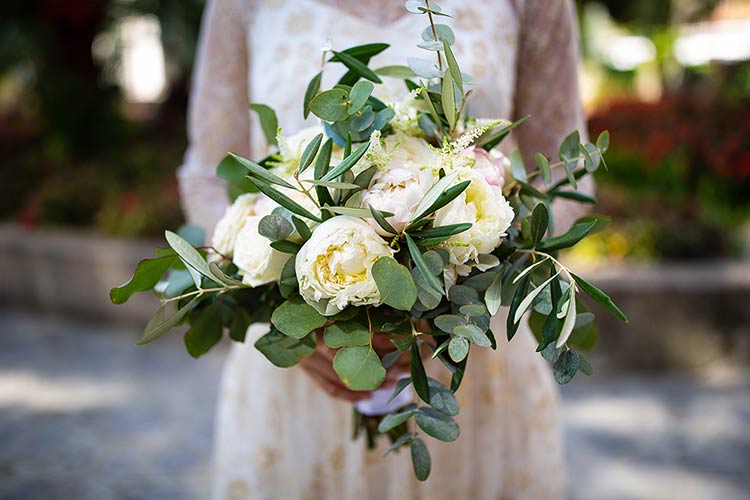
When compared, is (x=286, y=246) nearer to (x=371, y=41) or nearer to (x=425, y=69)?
(x=425, y=69)

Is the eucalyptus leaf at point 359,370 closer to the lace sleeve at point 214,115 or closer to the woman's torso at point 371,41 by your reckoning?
the woman's torso at point 371,41

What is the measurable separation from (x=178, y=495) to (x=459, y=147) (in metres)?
2.59

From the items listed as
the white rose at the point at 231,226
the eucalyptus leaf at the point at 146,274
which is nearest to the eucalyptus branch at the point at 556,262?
the white rose at the point at 231,226

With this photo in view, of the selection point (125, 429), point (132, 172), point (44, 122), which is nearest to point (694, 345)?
point (125, 429)

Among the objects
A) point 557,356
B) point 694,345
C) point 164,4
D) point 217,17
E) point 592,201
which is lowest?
point 694,345

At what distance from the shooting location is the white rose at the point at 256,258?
1.04 m

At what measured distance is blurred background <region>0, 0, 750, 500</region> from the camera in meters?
3.37

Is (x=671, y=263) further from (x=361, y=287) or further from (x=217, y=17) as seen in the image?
(x=361, y=287)

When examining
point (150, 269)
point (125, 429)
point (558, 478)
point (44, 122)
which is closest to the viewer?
point (150, 269)

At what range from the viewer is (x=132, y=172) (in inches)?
290

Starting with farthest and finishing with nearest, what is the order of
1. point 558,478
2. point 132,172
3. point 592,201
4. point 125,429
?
1. point 132,172
2. point 125,429
3. point 558,478
4. point 592,201

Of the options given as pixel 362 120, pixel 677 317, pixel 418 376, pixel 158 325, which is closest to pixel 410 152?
pixel 362 120

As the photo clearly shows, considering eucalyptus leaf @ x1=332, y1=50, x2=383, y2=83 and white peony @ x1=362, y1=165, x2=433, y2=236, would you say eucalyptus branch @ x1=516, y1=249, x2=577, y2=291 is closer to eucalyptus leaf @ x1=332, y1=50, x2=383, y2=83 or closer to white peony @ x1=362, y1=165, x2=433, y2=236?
white peony @ x1=362, y1=165, x2=433, y2=236

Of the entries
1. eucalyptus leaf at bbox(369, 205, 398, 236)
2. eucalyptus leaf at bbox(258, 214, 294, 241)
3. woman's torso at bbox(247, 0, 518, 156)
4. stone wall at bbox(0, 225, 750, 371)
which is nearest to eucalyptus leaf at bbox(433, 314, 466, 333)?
eucalyptus leaf at bbox(369, 205, 398, 236)
